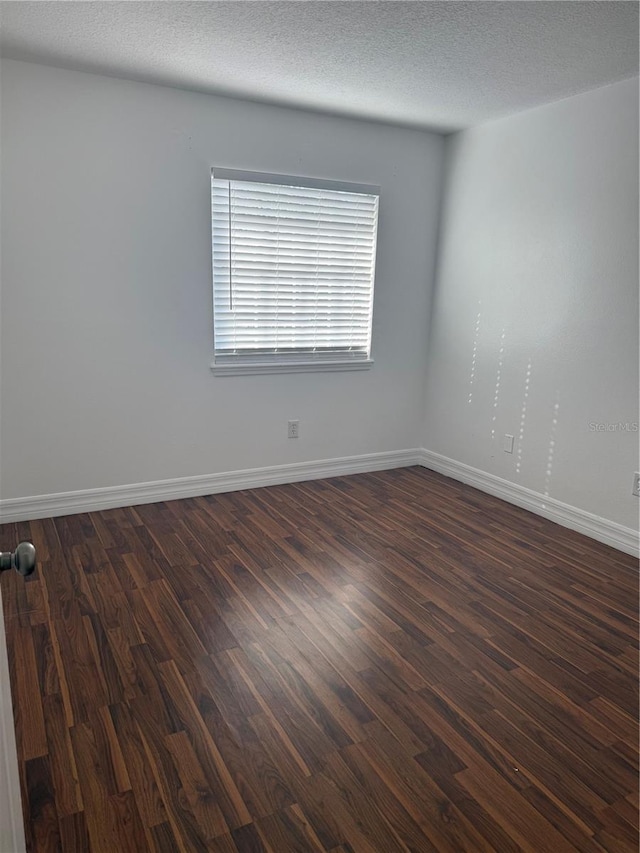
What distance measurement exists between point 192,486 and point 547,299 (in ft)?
8.49

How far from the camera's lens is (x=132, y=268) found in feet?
11.0

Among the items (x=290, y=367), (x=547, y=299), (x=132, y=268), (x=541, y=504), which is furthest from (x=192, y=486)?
(x=547, y=299)

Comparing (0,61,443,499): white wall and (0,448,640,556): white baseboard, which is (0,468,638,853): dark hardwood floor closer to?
(0,448,640,556): white baseboard

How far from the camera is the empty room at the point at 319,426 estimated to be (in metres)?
1.67

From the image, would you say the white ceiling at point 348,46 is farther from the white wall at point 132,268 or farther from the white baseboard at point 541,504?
the white baseboard at point 541,504

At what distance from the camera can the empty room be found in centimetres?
167

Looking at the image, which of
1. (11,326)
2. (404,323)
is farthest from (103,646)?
(404,323)

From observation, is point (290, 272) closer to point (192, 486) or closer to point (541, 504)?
point (192, 486)

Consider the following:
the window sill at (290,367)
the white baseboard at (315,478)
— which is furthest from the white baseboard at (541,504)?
the window sill at (290,367)

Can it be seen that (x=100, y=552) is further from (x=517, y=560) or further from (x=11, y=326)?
(x=517, y=560)

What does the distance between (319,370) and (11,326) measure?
6.48ft

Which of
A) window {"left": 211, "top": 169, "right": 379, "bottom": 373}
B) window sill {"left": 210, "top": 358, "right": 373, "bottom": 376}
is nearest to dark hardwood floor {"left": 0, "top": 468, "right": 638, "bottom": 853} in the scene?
window sill {"left": 210, "top": 358, "right": 373, "bottom": 376}

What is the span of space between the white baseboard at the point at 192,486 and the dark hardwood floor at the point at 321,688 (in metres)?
0.15

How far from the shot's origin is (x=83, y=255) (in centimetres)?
Result: 323
